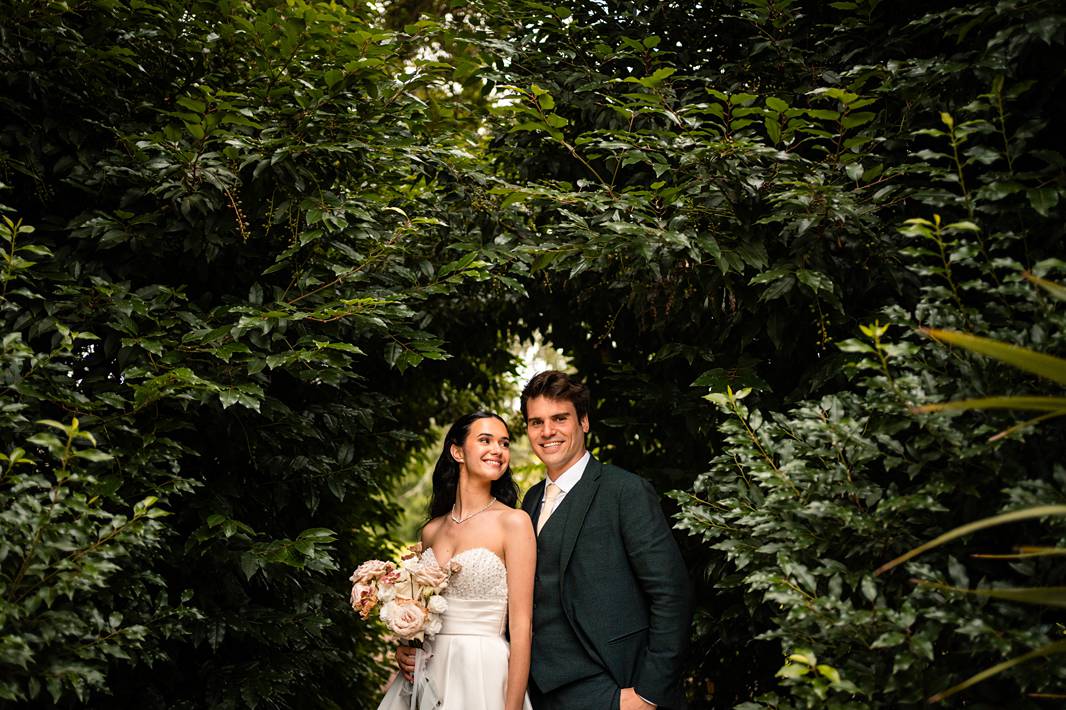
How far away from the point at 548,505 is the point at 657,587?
56 cm

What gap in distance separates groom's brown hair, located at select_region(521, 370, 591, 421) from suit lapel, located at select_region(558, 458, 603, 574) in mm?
274

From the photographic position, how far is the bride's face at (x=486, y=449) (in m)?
3.44

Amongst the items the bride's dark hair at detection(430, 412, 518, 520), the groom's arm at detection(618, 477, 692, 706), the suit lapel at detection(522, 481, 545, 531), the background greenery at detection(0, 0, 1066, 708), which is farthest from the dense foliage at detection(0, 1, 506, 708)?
the groom's arm at detection(618, 477, 692, 706)

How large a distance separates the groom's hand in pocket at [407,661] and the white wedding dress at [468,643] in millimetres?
84

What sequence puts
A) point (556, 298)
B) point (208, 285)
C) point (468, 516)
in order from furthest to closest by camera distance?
1. point (556, 298)
2. point (208, 285)
3. point (468, 516)

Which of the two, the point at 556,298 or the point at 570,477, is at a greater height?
the point at 556,298

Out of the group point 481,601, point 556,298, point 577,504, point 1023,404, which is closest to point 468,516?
point 481,601

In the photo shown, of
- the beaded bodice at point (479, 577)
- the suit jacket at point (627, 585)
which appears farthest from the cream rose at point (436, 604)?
the suit jacket at point (627, 585)

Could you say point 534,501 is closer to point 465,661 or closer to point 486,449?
point 486,449

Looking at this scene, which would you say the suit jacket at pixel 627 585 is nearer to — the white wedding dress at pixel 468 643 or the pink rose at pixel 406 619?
the white wedding dress at pixel 468 643

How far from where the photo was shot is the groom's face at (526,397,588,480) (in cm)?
338

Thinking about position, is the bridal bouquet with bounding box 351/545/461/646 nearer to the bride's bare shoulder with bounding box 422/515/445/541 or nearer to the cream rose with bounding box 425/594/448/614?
the cream rose with bounding box 425/594/448/614

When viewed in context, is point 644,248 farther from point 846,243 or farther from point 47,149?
point 47,149

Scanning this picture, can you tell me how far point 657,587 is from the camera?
3.15 m
